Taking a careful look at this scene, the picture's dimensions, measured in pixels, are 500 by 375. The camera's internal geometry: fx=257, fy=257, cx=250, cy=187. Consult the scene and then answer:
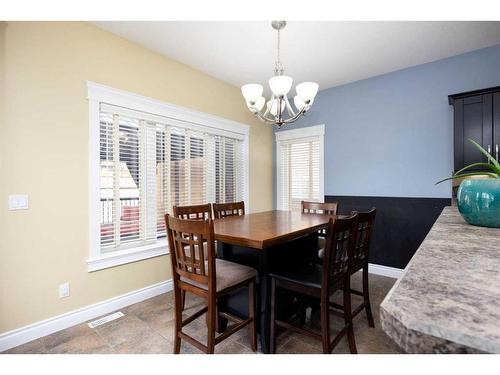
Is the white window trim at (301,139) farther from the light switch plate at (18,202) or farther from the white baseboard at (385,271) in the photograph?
the light switch plate at (18,202)

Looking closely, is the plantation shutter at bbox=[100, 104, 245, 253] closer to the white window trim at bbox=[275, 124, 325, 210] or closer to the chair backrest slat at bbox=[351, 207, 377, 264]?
the white window trim at bbox=[275, 124, 325, 210]

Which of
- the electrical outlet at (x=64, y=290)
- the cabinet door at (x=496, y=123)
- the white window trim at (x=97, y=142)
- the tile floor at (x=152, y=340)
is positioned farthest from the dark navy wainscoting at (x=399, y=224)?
the electrical outlet at (x=64, y=290)

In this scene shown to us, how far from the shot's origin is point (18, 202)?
1989 mm

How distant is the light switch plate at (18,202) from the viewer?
1959 mm

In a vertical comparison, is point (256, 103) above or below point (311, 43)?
below

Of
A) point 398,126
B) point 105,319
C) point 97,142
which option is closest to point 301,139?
point 398,126

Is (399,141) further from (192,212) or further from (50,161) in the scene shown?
(50,161)

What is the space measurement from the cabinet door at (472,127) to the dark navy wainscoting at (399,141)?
0.37 metres

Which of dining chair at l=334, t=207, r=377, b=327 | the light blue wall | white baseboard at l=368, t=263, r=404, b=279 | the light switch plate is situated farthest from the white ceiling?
white baseboard at l=368, t=263, r=404, b=279

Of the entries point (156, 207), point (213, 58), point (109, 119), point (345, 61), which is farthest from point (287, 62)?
point (156, 207)

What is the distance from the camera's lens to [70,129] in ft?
7.39

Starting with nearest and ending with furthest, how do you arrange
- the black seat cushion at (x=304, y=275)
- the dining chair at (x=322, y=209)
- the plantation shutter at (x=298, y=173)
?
the black seat cushion at (x=304, y=275), the dining chair at (x=322, y=209), the plantation shutter at (x=298, y=173)

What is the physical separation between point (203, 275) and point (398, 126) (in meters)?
3.15
